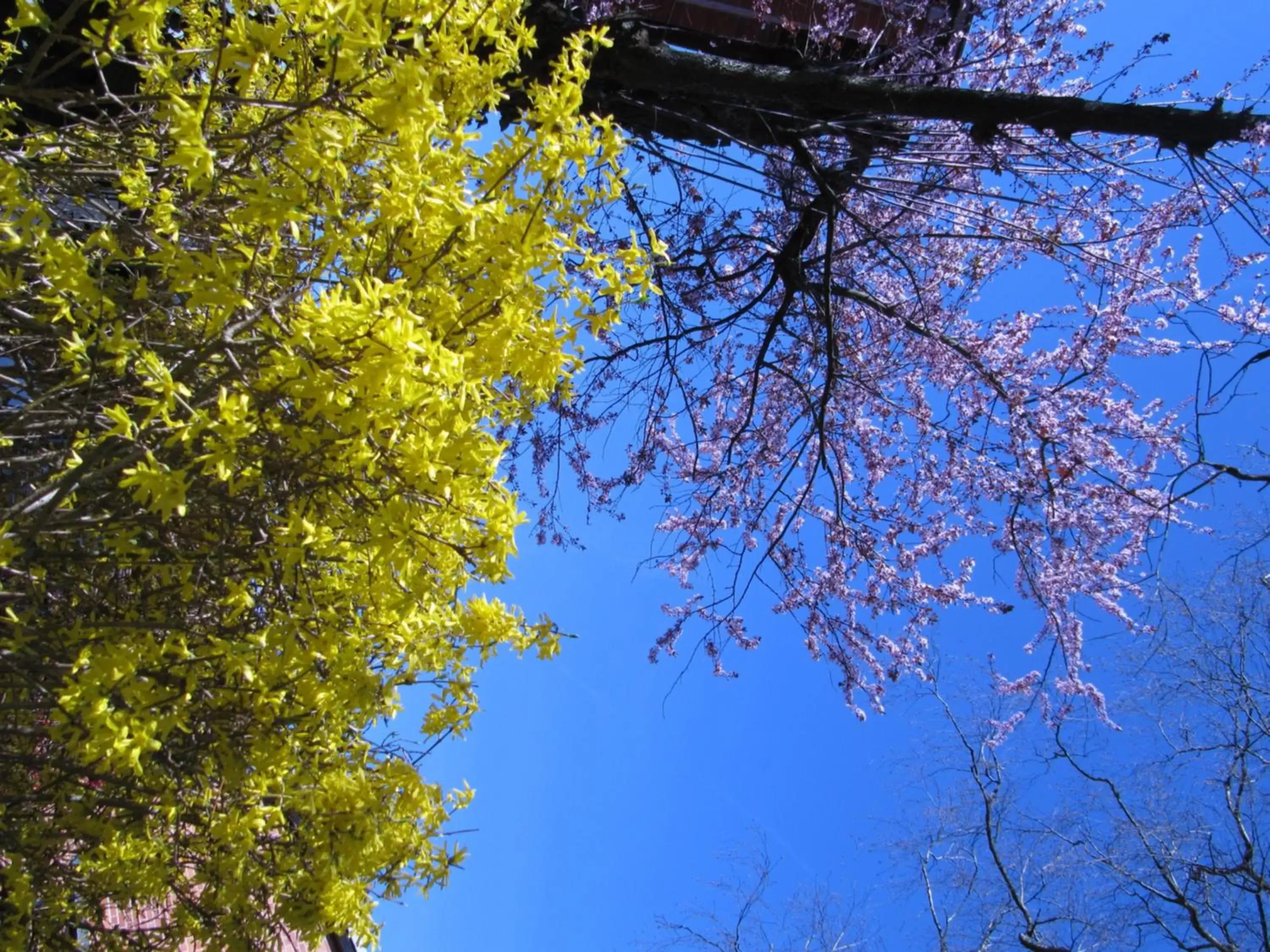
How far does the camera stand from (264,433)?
2156mm

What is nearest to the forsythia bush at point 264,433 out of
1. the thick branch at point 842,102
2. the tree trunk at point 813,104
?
the tree trunk at point 813,104

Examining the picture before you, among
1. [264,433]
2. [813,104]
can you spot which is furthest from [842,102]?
[264,433]

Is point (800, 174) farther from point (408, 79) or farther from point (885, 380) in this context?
point (408, 79)

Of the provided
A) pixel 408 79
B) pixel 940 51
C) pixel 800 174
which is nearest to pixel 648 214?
pixel 800 174

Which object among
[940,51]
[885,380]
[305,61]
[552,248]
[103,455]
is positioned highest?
[940,51]

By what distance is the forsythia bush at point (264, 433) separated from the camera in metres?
1.77

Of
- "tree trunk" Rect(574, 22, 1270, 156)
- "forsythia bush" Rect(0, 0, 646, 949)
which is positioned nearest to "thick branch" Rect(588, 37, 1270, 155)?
"tree trunk" Rect(574, 22, 1270, 156)

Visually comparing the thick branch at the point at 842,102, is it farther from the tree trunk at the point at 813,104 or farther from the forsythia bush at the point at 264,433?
the forsythia bush at the point at 264,433

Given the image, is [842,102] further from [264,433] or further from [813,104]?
[264,433]

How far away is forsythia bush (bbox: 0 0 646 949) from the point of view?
177 centimetres

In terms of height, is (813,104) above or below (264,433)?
above

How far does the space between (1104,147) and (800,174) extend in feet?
6.26

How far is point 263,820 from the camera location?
2578 millimetres

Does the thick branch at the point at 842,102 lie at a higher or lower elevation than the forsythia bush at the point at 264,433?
higher
